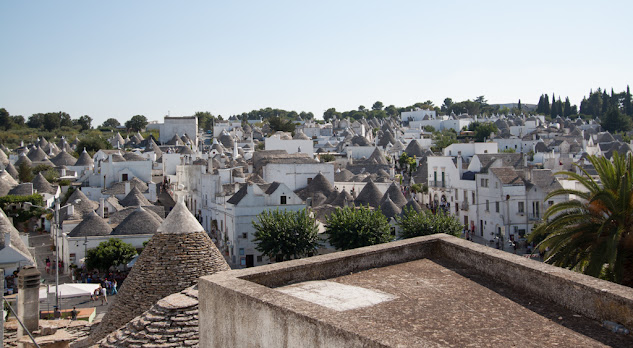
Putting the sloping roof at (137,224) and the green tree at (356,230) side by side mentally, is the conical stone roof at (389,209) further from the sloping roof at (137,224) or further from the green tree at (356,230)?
the sloping roof at (137,224)

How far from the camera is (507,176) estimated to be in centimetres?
3750

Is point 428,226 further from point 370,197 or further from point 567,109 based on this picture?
point 567,109

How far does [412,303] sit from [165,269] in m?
6.88

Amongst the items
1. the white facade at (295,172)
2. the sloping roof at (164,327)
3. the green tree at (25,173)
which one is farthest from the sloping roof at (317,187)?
the green tree at (25,173)

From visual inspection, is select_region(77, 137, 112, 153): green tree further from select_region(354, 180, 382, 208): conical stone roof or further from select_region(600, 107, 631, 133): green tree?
select_region(600, 107, 631, 133): green tree

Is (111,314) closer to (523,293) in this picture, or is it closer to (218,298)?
(218,298)

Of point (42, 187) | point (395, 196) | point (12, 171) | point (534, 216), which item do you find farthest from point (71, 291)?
point (12, 171)

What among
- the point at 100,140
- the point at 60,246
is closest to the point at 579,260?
the point at 60,246

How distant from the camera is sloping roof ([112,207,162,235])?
31578mm

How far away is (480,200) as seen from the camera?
39875 millimetres

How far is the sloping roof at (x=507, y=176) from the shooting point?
37031mm

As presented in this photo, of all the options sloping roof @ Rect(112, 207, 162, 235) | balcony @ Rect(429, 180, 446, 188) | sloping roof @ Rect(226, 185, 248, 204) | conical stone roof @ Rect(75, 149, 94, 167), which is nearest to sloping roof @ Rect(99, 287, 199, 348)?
A: sloping roof @ Rect(112, 207, 162, 235)

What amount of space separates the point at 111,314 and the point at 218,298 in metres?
6.77

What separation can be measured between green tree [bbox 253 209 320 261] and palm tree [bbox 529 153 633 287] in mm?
16061
